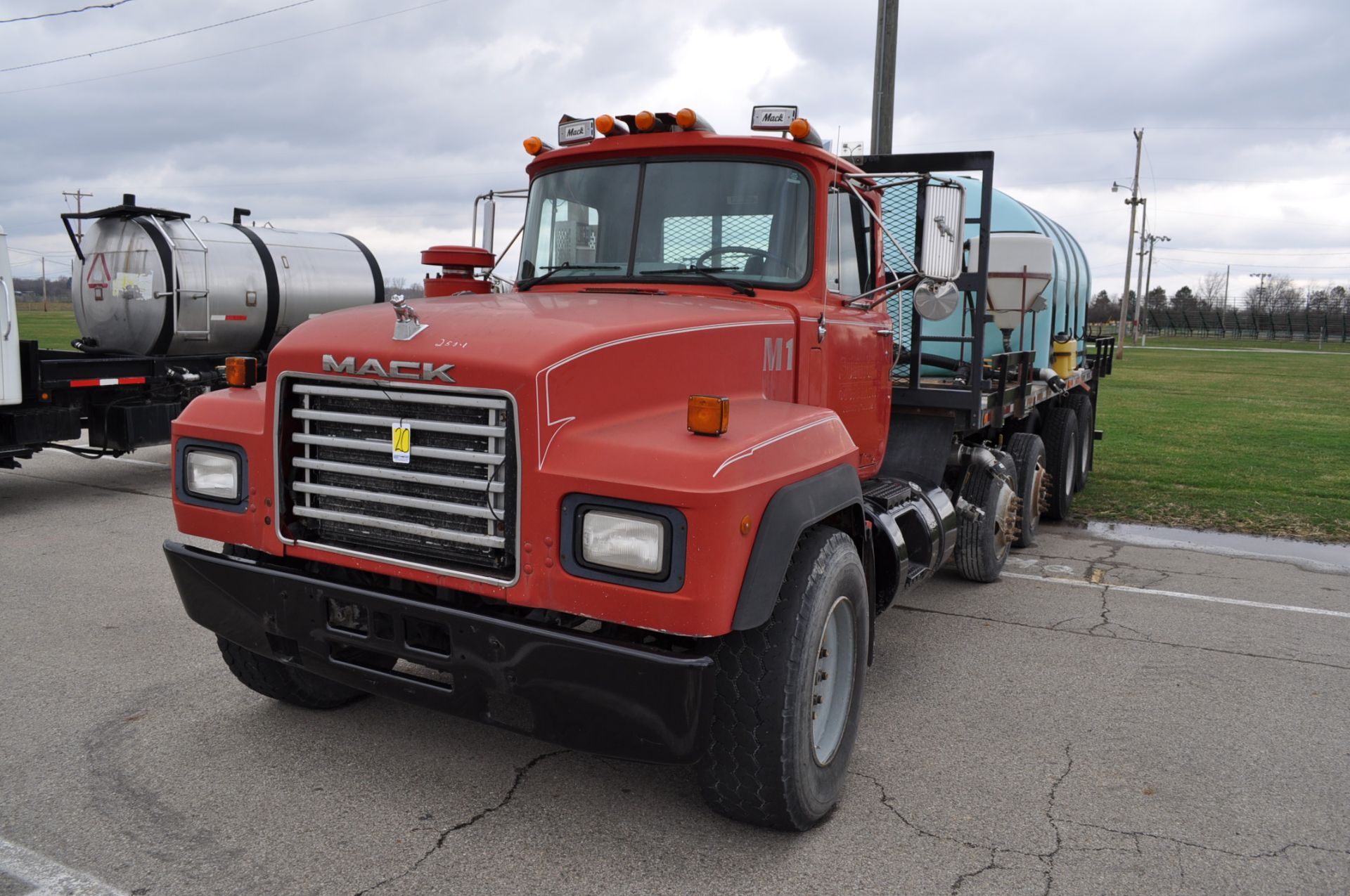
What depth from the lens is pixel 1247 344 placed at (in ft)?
217

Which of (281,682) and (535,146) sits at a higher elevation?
(535,146)

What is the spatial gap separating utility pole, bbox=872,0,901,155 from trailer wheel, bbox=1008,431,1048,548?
5331mm

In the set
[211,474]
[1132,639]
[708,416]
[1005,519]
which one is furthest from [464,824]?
[1005,519]

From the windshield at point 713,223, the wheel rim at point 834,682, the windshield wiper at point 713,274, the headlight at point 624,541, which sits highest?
the windshield at point 713,223

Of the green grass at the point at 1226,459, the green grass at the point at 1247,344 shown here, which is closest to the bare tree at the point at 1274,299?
the green grass at the point at 1247,344

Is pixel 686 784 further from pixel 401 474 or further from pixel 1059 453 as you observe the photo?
pixel 1059 453

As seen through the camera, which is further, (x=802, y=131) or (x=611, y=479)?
(x=802, y=131)

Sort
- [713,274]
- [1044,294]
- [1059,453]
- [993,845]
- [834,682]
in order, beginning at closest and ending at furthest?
1. [993,845]
2. [834,682]
3. [713,274]
4. [1044,294]
5. [1059,453]

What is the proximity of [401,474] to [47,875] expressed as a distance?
1.64 m

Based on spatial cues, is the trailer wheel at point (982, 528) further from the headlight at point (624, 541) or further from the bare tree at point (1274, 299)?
the bare tree at point (1274, 299)

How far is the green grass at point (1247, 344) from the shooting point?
6187 centimetres

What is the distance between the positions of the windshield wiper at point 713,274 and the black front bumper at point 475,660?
1798 millimetres

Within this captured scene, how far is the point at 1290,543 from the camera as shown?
8.77 m

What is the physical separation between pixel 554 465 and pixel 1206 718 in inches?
139
